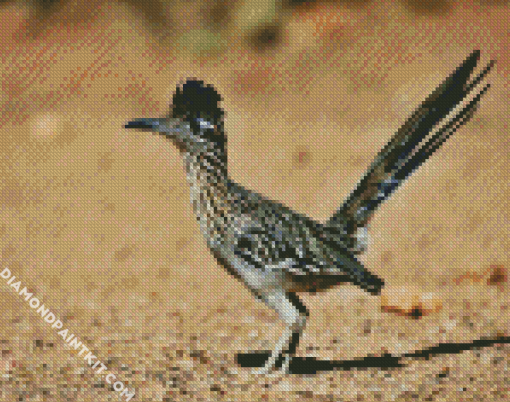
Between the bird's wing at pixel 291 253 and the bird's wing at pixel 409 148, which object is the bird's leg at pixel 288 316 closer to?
the bird's wing at pixel 291 253

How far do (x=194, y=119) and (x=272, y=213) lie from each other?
0.63 metres

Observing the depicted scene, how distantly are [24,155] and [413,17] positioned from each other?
674 cm

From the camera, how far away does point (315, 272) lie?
3.12 m

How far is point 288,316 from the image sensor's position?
3.18 m

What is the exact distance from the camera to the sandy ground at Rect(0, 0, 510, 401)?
11.5 feet

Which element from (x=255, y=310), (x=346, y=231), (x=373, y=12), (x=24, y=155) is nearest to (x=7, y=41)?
(x=24, y=155)

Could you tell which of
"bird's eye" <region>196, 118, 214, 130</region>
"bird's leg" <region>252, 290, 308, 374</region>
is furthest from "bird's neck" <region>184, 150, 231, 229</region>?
"bird's leg" <region>252, 290, 308, 374</region>

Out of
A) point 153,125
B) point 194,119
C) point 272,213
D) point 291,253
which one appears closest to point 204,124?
point 194,119

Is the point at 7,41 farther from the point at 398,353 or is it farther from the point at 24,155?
the point at 398,353
